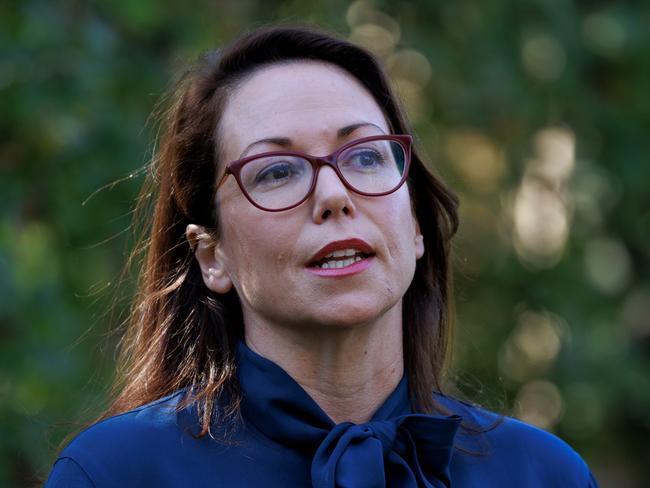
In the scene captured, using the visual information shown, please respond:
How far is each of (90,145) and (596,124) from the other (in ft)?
9.32

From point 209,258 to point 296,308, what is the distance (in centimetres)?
37

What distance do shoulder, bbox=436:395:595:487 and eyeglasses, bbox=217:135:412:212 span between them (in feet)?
1.77

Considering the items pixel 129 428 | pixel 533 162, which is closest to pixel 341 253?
pixel 129 428

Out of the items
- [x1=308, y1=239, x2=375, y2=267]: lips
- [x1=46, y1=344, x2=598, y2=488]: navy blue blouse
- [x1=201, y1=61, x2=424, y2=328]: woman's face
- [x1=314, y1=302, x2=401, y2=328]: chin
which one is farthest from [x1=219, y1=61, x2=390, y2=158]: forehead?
[x1=46, y1=344, x2=598, y2=488]: navy blue blouse

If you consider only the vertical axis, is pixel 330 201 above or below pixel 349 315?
above

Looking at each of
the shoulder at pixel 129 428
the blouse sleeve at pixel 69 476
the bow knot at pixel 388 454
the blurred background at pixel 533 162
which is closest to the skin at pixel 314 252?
the bow knot at pixel 388 454

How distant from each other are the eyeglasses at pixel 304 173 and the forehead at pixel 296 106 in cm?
5

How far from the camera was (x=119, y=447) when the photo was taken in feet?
8.18

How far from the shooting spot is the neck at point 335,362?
262 centimetres

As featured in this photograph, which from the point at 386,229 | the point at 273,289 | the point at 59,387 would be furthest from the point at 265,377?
the point at 59,387

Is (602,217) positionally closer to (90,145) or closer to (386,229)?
(90,145)

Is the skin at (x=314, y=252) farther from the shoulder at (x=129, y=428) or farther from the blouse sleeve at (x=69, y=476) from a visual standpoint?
the blouse sleeve at (x=69, y=476)

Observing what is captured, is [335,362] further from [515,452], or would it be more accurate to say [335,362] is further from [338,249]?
[515,452]

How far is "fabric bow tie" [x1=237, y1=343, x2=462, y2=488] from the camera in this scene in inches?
96.4
